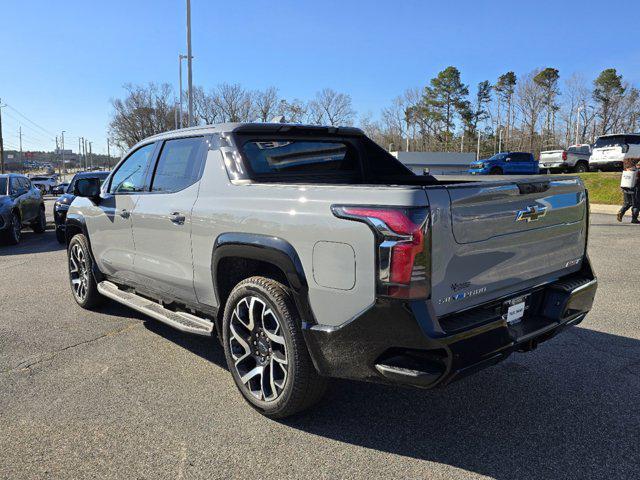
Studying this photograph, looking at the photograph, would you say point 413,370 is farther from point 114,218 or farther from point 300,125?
point 114,218

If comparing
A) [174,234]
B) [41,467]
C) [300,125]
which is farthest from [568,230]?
[41,467]

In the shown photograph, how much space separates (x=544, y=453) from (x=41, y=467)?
9.02 feet

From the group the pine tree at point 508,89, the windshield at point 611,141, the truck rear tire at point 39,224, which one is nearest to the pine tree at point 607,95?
the pine tree at point 508,89

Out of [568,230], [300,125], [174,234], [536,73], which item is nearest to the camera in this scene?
[568,230]

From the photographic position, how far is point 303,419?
3262mm

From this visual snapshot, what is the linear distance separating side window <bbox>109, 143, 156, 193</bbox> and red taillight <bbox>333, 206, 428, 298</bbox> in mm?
2815

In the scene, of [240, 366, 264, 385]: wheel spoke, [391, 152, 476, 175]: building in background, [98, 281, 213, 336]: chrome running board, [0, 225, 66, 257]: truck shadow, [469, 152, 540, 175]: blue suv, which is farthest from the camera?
[391, 152, 476, 175]: building in background

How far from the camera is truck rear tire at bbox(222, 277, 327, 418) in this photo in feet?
9.84

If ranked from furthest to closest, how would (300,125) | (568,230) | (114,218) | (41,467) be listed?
(114,218) → (300,125) → (568,230) → (41,467)

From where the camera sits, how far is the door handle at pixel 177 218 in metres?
3.84

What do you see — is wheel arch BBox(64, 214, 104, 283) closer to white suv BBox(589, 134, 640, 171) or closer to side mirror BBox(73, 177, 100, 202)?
side mirror BBox(73, 177, 100, 202)

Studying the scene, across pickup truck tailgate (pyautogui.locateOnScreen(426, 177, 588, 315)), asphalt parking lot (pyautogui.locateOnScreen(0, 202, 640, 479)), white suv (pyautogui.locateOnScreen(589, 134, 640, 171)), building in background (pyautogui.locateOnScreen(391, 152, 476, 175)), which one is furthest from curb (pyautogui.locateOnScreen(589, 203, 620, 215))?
building in background (pyautogui.locateOnScreen(391, 152, 476, 175))

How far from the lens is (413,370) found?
256 cm

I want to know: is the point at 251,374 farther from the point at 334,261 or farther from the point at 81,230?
the point at 81,230
